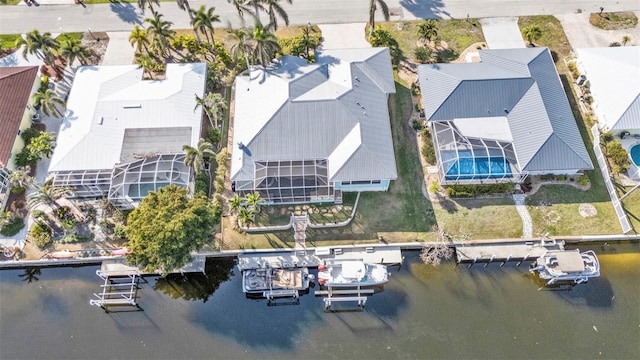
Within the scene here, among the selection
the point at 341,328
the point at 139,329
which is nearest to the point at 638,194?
the point at 341,328

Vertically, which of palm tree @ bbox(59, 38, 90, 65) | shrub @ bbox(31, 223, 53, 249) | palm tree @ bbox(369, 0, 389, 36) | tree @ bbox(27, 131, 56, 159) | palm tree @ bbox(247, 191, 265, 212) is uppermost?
palm tree @ bbox(59, 38, 90, 65)

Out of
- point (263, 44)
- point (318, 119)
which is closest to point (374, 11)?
point (263, 44)

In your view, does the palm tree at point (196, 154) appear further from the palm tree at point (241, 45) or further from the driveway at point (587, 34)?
the driveway at point (587, 34)

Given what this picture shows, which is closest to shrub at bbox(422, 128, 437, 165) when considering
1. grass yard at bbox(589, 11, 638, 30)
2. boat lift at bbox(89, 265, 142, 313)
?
grass yard at bbox(589, 11, 638, 30)

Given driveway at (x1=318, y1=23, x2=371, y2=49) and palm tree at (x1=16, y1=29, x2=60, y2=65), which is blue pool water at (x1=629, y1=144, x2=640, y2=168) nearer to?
driveway at (x1=318, y1=23, x2=371, y2=49)

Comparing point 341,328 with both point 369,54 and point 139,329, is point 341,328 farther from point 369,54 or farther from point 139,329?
point 369,54
